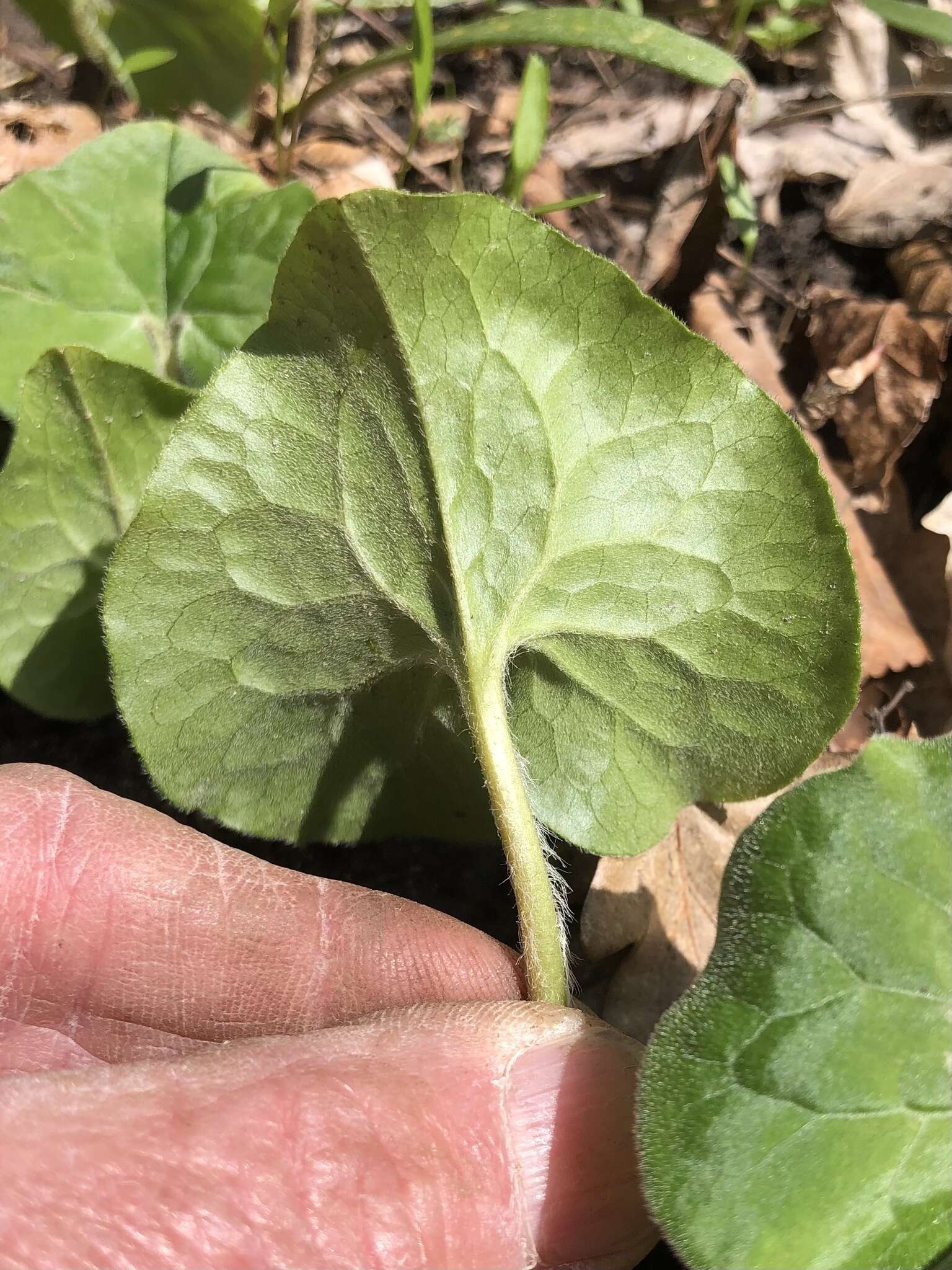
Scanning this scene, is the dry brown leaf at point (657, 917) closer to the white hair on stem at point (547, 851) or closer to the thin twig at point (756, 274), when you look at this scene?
the white hair on stem at point (547, 851)

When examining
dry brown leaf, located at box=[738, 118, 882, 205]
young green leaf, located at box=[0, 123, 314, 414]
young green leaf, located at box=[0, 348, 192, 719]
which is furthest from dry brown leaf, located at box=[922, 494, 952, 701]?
young green leaf, located at box=[0, 348, 192, 719]

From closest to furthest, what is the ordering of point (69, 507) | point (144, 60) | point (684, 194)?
1. point (69, 507)
2. point (144, 60)
3. point (684, 194)

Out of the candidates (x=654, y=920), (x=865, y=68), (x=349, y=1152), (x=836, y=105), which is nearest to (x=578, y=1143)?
(x=349, y=1152)

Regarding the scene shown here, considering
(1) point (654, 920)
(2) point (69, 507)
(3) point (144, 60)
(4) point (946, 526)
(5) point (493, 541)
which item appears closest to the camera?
(5) point (493, 541)

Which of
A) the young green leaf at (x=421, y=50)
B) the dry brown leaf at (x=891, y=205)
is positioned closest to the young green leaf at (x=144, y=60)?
the young green leaf at (x=421, y=50)

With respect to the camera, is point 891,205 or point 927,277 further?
point 891,205

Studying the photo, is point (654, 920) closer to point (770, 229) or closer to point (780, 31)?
point (770, 229)

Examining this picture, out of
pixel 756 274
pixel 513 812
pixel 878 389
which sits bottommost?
pixel 513 812
